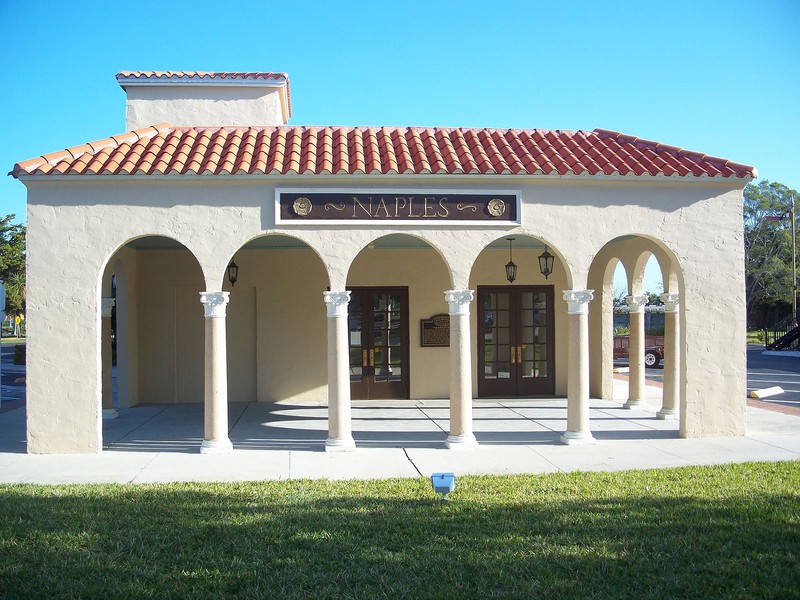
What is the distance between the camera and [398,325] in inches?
629

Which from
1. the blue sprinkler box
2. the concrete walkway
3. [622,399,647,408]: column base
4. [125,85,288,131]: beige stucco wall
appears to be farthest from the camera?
[125,85,288,131]: beige stucco wall

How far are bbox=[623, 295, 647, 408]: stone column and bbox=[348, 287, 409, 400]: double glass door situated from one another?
466 centimetres

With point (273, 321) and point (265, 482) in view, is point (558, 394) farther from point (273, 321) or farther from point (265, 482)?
point (265, 482)

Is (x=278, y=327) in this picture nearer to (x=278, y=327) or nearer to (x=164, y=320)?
(x=278, y=327)

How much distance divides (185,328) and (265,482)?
798cm

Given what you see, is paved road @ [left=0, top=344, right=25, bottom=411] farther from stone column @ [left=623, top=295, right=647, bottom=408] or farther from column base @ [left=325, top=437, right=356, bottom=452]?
stone column @ [left=623, top=295, right=647, bottom=408]

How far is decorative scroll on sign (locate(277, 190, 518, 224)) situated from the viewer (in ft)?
33.4

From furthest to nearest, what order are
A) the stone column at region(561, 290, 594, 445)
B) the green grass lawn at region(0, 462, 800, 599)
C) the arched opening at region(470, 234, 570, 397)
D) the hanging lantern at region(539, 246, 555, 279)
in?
the arched opening at region(470, 234, 570, 397)
the hanging lantern at region(539, 246, 555, 279)
the stone column at region(561, 290, 594, 445)
the green grass lawn at region(0, 462, 800, 599)

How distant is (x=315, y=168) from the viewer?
1024cm

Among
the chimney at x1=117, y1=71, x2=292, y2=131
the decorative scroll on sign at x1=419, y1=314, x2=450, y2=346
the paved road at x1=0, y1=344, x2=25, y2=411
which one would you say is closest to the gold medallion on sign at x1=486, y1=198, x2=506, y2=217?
the decorative scroll on sign at x1=419, y1=314, x2=450, y2=346

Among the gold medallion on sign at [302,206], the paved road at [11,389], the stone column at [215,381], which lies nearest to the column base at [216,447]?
the stone column at [215,381]

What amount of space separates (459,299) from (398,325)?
5.67m

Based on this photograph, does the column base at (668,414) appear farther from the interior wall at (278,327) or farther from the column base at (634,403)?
the interior wall at (278,327)

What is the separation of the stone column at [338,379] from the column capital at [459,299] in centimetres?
145
